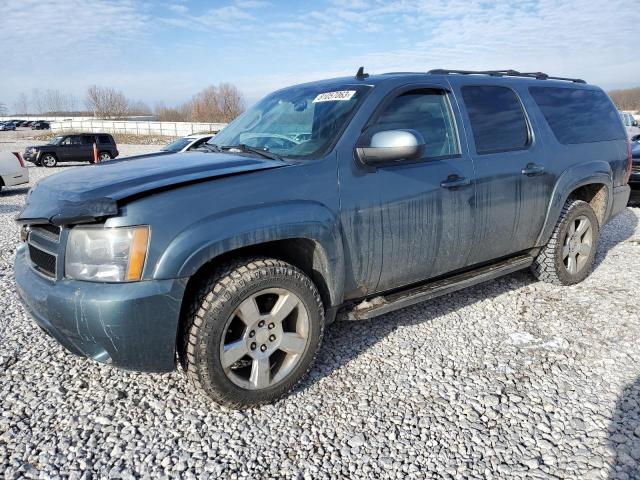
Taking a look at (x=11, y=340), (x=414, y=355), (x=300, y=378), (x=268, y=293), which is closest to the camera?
(x=268, y=293)

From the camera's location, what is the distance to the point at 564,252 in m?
4.43

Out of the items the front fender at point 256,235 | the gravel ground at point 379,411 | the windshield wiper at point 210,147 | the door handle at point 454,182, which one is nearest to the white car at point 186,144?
the windshield wiper at point 210,147

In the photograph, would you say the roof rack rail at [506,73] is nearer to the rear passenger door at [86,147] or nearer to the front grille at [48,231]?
the front grille at [48,231]

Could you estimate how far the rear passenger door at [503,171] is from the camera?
11.5ft

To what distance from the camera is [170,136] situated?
4359 centimetres

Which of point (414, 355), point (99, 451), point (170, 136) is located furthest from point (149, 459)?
point (170, 136)

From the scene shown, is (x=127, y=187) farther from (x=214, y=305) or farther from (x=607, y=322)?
(x=607, y=322)

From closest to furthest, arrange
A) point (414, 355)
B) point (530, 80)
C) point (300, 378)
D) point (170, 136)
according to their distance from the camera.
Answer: point (300, 378), point (414, 355), point (530, 80), point (170, 136)

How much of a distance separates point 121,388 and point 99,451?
1.93ft

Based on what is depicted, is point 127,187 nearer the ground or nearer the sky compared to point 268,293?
nearer the sky

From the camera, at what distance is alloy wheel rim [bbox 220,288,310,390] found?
254cm

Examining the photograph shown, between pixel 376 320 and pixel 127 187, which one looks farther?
pixel 376 320

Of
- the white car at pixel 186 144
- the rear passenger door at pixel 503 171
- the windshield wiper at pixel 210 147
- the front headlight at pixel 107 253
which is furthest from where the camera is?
the white car at pixel 186 144

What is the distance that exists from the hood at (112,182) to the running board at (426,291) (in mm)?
1092
